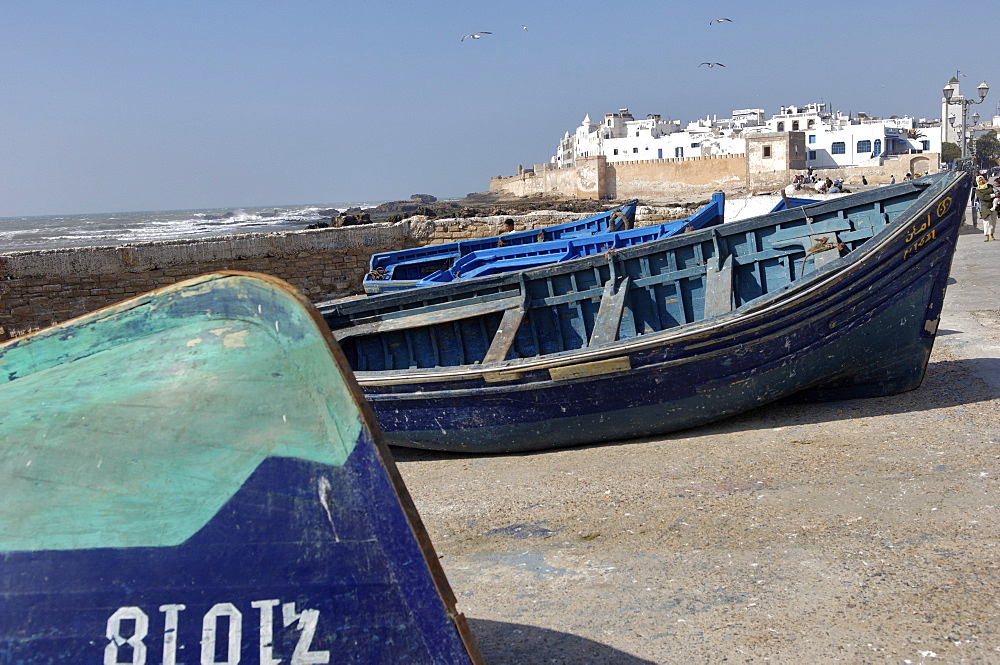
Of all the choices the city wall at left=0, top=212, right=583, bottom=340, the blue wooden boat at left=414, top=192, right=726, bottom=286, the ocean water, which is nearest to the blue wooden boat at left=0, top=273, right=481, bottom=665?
the blue wooden boat at left=414, top=192, right=726, bottom=286

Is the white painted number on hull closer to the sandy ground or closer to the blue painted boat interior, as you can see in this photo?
the sandy ground

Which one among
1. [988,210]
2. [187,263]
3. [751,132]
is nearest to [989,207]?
[988,210]

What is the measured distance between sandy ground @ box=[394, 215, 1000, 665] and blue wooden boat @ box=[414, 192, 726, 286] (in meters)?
4.31

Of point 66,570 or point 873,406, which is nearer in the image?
point 66,570

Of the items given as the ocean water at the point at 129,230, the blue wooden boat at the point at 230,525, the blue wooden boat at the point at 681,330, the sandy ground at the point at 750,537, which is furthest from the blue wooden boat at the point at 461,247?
the blue wooden boat at the point at 230,525

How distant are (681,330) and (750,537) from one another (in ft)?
6.68

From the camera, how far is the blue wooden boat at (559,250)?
412 inches

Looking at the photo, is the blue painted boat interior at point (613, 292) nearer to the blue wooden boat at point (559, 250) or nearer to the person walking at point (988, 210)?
the blue wooden boat at point (559, 250)

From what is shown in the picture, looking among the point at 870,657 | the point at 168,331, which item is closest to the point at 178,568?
the point at 168,331

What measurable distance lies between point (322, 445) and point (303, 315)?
397 mm

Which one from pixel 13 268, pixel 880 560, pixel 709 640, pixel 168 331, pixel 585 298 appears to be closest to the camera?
pixel 168 331

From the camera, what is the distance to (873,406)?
244 inches

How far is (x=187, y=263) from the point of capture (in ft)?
40.2

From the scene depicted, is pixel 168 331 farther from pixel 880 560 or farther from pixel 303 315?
pixel 880 560
